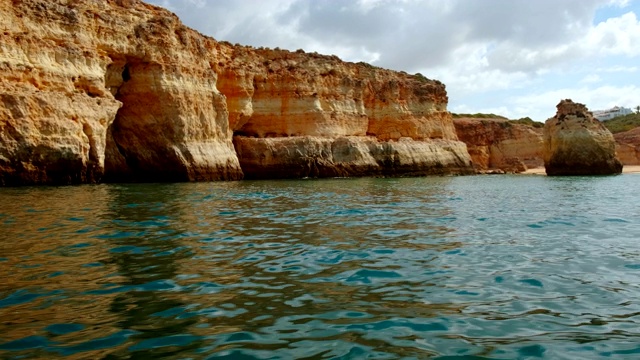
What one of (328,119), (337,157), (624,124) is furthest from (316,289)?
(624,124)

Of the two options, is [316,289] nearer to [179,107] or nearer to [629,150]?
[179,107]

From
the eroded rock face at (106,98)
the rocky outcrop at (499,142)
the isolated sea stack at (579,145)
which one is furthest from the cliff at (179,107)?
the rocky outcrop at (499,142)

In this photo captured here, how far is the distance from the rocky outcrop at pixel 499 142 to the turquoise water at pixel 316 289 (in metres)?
49.5

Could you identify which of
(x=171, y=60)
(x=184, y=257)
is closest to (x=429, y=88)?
(x=171, y=60)

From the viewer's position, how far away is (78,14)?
2170cm

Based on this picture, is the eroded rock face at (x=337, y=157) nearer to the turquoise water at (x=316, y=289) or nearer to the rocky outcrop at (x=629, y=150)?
the turquoise water at (x=316, y=289)

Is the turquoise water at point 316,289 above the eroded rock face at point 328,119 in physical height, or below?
below

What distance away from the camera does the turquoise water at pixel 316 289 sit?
3.57 meters

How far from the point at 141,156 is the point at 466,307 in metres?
23.1

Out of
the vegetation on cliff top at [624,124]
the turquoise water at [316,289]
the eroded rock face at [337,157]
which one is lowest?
the turquoise water at [316,289]

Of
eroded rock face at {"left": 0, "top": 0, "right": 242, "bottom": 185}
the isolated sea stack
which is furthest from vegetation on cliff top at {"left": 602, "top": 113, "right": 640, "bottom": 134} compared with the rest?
eroded rock face at {"left": 0, "top": 0, "right": 242, "bottom": 185}

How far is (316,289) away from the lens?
499cm

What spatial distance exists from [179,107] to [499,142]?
4256 centimetres

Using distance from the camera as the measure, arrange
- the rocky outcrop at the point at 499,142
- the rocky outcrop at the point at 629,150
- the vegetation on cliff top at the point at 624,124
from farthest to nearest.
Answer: the vegetation on cliff top at the point at 624,124 < the rocky outcrop at the point at 629,150 < the rocky outcrop at the point at 499,142
